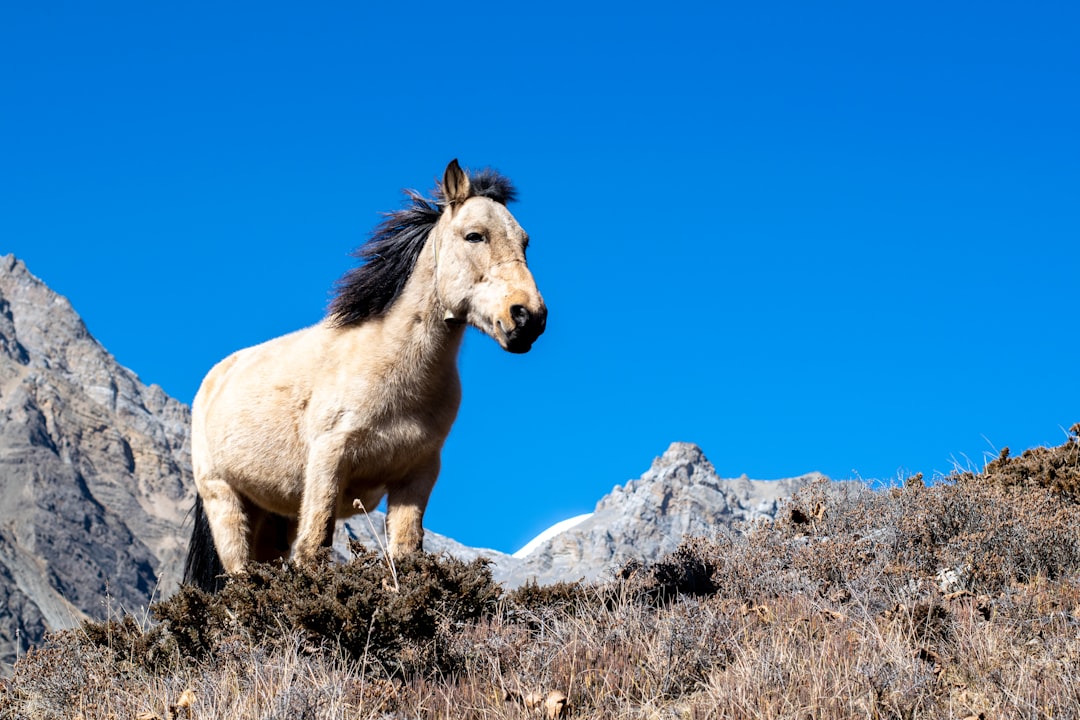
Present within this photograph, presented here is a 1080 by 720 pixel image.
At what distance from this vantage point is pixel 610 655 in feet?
18.9

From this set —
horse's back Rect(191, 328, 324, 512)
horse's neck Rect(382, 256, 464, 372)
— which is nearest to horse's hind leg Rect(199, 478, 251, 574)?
horse's back Rect(191, 328, 324, 512)

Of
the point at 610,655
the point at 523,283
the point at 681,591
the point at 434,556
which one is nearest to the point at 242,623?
the point at 434,556

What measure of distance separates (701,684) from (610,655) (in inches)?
22.0

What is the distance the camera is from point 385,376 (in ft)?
23.7

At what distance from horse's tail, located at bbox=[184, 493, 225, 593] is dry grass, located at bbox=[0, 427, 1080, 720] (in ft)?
3.76

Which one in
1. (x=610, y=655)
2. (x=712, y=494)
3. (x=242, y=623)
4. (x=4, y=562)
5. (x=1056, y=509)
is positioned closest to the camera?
(x=610, y=655)

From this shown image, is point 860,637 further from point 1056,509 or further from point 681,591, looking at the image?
point 1056,509

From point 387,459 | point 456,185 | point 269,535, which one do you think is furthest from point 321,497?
point 456,185

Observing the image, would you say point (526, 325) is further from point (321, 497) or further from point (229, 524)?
point (229, 524)

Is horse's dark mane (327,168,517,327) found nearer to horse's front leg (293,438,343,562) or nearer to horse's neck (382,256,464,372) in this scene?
horse's neck (382,256,464,372)

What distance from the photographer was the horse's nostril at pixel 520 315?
6660 millimetres

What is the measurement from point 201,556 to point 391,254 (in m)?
3.12

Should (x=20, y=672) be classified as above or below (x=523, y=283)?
below

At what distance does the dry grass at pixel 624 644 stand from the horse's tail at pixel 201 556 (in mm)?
1147
